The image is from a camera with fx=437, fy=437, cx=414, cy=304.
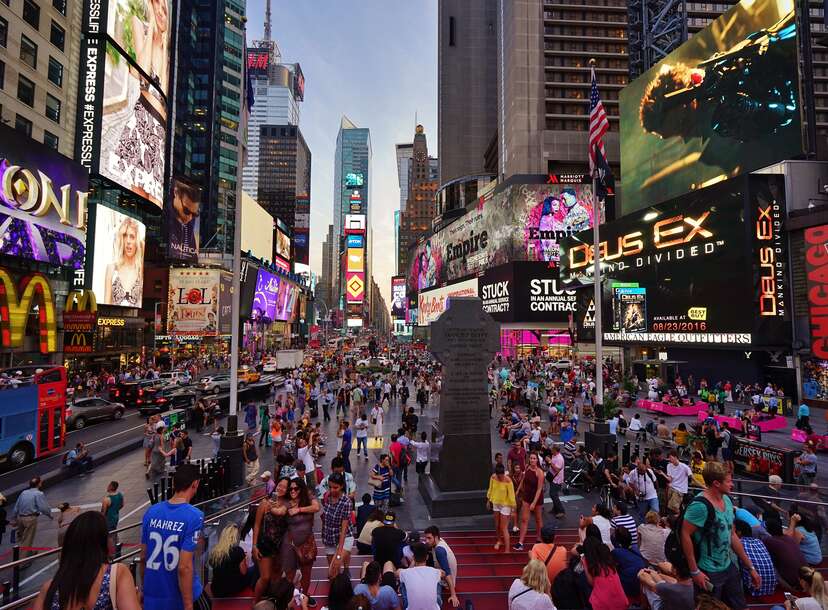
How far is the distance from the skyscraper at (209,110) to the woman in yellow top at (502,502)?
86495 mm

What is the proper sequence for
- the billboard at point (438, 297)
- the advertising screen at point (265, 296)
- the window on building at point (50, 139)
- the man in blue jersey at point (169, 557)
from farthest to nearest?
the billboard at point (438, 297) → the advertising screen at point (265, 296) → the window on building at point (50, 139) → the man in blue jersey at point (169, 557)

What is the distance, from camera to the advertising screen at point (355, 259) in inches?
4823

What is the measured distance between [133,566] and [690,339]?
34.7 meters

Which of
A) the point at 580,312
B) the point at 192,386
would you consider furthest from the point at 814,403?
the point at 192,386

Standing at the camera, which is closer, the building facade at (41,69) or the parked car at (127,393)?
the parked car at (127,393)

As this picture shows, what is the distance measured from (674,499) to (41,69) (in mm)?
45958

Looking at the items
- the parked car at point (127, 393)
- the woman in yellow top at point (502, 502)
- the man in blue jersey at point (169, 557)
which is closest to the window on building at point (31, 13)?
the parked car at point (127, 393)

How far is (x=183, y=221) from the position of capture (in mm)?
55375

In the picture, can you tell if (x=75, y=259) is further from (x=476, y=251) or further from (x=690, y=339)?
(x=476, y=251)

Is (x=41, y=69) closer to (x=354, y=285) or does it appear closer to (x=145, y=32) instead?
(x=145, y=32)

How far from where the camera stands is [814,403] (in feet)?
81.0

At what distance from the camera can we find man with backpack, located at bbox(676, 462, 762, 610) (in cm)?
452

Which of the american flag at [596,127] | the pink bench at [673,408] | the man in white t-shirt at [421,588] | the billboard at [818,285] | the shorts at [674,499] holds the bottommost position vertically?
the pink bench at [673,408]

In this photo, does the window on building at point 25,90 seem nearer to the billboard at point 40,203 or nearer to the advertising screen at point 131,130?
the billboard at point 40,203
